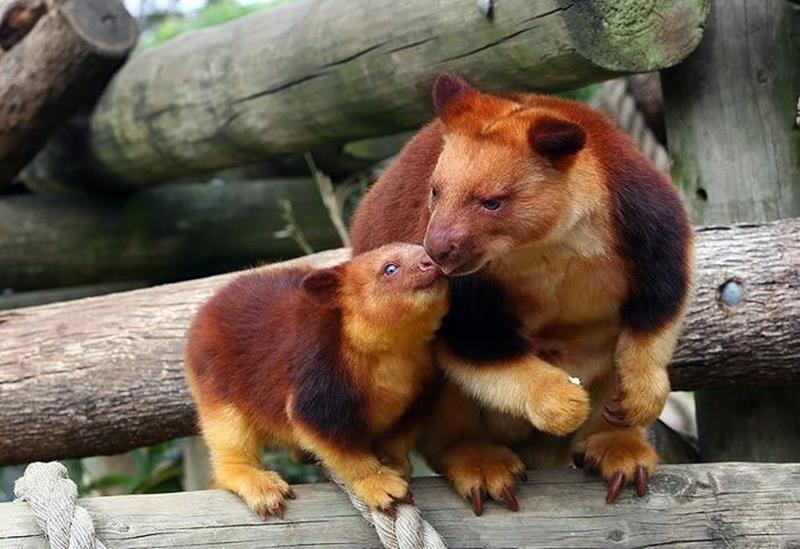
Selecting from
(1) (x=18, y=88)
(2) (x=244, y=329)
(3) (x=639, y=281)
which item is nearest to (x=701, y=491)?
(3) (x=639, y=281)

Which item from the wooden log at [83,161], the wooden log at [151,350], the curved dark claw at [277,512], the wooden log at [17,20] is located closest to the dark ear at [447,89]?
the curved dark claw at [277,512]

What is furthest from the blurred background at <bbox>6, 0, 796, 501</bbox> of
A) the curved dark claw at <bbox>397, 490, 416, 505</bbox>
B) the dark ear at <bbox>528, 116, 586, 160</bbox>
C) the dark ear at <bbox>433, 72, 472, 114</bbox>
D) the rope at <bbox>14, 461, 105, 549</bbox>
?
the rope at <bbox>14, 461, 105, 549</bbox>

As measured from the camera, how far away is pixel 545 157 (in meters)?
2.70

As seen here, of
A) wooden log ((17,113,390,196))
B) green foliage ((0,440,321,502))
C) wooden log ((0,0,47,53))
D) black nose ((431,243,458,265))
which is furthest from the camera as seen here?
wooden log ((17,113,390,196))

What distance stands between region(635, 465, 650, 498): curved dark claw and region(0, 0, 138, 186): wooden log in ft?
10.8

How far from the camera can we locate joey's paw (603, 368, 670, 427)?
9.57 feet

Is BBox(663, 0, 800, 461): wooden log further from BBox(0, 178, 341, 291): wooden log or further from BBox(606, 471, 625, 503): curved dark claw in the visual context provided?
BBox(0, 178, 341, 291): wooden log

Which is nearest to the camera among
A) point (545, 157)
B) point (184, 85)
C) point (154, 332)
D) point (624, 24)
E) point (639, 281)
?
point (545, 157)

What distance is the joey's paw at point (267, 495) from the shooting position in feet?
A: 9.50

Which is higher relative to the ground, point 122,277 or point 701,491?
point 701,491

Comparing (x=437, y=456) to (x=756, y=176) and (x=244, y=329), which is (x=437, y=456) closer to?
(x=244, y=329)

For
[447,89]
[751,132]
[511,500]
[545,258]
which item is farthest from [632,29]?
[511,500]

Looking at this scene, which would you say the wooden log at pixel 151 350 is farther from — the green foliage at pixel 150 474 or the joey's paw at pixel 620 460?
the green foliage at pixel 150 474

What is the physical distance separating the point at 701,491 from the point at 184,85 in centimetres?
310
